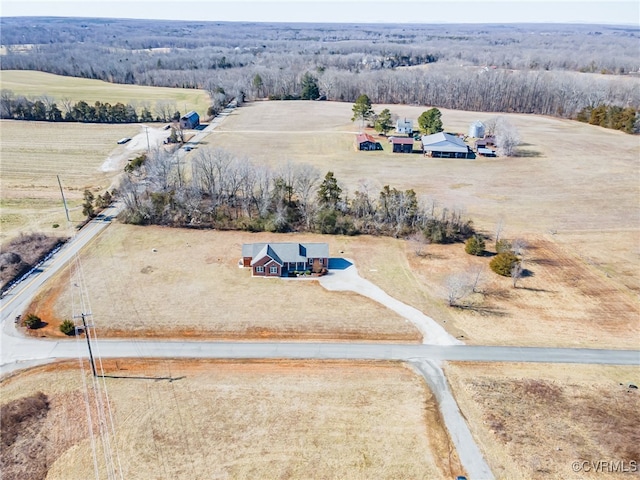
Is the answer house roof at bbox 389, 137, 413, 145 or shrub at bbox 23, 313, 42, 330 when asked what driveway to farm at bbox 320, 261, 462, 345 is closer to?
shrub at bbox 23, 313, 42, 330

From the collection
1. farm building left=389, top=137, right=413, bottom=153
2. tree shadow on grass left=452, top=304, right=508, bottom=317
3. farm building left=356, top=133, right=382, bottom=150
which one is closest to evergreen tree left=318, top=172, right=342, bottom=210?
tree shadow on grass left=452, top=304, right=508, bottom=317

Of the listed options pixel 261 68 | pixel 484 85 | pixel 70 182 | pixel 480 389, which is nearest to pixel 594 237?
pixel 480 389

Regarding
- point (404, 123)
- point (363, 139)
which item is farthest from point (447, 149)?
point (404, 123)

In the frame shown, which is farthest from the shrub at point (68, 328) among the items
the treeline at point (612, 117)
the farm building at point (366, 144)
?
the treeline at point (612, 117)

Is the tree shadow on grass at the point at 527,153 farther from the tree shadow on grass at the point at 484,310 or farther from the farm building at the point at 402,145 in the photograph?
the tree shadow on grass at the point at 484,310

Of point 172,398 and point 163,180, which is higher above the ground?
point 163,180

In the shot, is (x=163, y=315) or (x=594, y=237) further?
(x=594, y=237)

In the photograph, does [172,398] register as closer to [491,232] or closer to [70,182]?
[491,232]
